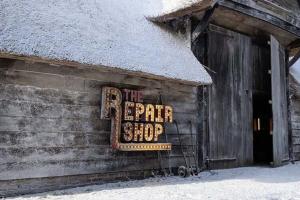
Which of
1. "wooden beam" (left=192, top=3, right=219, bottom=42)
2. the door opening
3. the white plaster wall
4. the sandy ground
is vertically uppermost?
"wooden beam" (left=192, top=3, right=219, bottom=42)

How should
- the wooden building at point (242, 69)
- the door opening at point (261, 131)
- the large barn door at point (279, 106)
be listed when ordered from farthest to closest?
the door opening at point (261, 131) → the large barn door at point (279, 106) → the wooden building at point (242, 69)

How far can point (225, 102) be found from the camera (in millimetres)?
10469

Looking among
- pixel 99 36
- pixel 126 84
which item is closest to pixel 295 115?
pixel 126 84

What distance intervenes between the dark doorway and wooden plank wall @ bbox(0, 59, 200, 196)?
18.0ft

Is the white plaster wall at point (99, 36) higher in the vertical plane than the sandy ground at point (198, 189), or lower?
higher

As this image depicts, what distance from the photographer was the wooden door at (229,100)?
33.1 feet

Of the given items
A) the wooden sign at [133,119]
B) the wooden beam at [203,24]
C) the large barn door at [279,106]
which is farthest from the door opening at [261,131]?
the wooden sign at [133,119]

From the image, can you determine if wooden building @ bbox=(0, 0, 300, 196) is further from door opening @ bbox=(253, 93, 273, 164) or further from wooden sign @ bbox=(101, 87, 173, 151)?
door opening @ bbox=(253, 93, 273, 164)

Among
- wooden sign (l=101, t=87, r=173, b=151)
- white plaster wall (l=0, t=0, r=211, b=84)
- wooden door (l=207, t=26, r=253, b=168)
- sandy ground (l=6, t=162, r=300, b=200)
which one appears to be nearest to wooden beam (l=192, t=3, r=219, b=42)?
white plaster wall (l=0, t=0, r=211, b=84)

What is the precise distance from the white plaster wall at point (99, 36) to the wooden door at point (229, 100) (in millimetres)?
1549

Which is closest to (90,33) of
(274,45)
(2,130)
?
(2,130)

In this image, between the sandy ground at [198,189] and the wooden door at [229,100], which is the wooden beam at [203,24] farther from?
the sandy ground at [198,189]

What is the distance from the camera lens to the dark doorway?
11898 mm

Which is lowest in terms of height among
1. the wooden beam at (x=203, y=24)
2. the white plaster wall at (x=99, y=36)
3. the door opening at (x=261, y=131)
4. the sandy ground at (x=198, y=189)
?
the sandy ground at (x=198, y=189)
